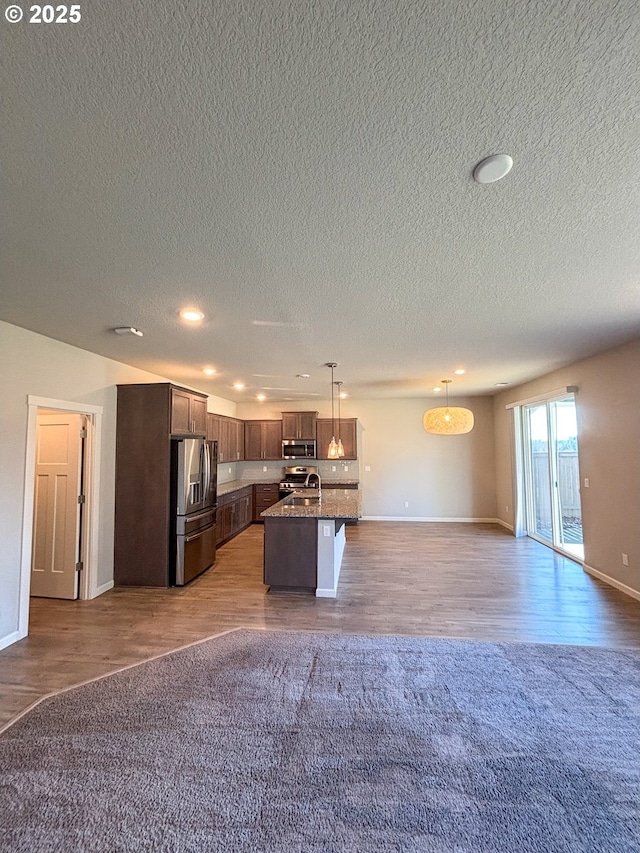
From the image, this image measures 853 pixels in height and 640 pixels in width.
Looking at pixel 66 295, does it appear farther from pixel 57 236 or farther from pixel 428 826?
pixel 428 826

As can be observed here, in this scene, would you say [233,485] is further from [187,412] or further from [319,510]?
[319,510]

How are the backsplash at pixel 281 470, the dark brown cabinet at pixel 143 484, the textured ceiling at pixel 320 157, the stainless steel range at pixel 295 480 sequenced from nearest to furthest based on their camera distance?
1. the textured ceiling at pixel 320 157
2. the dark brown cabinet at pixel 143 484
3. the stainless steel range at pixel 295 480
4. the backsplash at pixel 281 470

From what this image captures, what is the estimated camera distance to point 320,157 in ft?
4.44

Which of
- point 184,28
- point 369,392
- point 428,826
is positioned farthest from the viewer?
point 369,392

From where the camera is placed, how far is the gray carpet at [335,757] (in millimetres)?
1550

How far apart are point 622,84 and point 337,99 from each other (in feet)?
2.85

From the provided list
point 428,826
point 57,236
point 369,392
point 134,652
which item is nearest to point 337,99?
point 57,236

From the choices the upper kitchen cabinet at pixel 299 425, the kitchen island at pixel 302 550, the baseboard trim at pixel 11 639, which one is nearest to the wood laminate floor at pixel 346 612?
the baseboard trim at pixel 11 639

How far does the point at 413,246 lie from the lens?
197 centimetres

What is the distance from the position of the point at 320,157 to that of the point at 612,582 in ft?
17.3

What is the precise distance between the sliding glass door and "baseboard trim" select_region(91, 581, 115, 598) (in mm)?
6228

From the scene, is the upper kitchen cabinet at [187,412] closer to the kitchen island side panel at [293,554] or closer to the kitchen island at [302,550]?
the kitchen island at [302,550]

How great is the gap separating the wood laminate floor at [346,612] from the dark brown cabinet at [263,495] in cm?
267

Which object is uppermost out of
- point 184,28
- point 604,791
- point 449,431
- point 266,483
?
point 184,28
